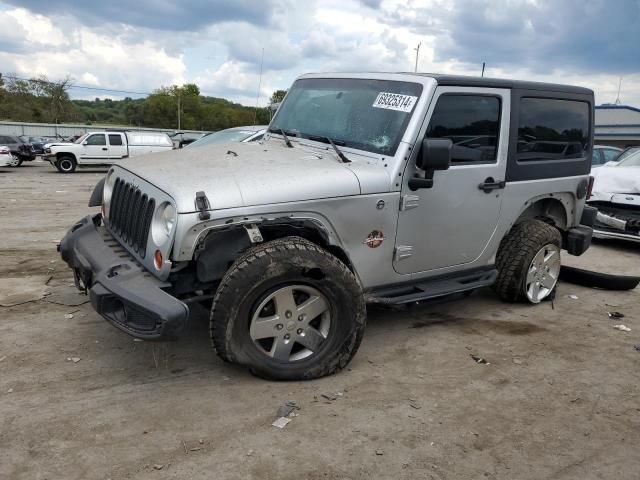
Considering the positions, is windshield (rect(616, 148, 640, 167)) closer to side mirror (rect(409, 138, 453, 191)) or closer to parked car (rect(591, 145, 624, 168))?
parked car (rect(591, 145, 624, 168))

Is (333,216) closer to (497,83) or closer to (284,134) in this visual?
(284,134)

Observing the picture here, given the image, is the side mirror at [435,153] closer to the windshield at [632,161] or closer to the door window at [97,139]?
the windshield at [632,161]

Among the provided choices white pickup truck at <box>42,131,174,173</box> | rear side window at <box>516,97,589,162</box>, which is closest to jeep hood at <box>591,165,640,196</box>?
rear side window at <box>516,97,589,162</box>

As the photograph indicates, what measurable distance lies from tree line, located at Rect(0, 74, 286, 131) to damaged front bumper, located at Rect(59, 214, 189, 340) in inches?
1880

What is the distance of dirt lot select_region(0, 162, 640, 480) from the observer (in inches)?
112

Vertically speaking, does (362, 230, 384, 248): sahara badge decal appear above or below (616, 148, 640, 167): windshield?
below

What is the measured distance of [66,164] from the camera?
2219 cm

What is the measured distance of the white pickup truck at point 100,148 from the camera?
2203cm

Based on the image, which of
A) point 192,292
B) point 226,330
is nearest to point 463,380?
point 226,330

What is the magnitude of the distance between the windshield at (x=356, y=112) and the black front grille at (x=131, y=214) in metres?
1.49

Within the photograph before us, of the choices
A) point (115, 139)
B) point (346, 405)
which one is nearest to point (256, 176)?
point (346, 405)

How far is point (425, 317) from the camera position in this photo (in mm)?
5062

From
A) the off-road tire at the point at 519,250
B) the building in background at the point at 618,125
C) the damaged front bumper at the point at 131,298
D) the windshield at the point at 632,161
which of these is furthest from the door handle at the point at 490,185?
the building in background at the point at 618,125

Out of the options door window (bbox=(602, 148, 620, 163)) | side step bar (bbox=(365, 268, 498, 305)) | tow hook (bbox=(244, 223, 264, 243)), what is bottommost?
side step bar (bbox=(365, 268, 498, 305))
